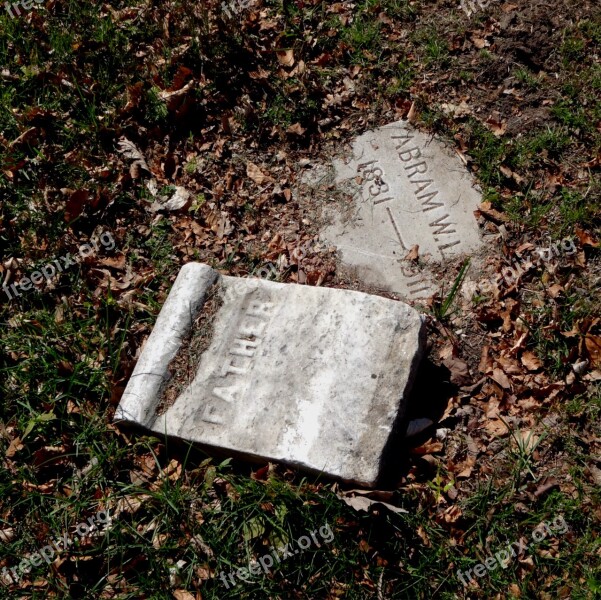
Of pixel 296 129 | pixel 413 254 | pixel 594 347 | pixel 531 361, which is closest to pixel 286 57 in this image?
pixel 296 129

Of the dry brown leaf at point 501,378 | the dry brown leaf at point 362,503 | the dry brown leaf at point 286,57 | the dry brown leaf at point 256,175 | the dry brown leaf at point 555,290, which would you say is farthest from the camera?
the dry brown leaf at point 286,57

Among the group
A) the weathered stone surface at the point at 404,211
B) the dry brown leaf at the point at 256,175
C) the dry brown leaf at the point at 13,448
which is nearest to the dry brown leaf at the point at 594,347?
the weathered stone surface at the point at 404,211

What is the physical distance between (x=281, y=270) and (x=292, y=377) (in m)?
1.04

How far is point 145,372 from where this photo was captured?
3.29m

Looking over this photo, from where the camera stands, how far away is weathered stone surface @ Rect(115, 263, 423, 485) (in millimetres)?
3020

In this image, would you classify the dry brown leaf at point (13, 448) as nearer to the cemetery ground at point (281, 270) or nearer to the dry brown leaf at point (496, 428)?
the cemetery ground at point (281, 270)

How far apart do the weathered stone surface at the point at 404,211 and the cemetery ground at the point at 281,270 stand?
135 mm

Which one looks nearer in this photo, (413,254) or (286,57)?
(413,254)

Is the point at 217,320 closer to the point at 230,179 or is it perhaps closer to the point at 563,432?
the point at 230,179

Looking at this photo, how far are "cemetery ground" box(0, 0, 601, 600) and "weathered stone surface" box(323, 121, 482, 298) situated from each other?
0.44ft

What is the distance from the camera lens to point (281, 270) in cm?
402

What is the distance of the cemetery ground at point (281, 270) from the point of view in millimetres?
3107

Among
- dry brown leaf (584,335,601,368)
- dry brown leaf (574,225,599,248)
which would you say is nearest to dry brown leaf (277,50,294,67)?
dry brown leaf (574,225,599,248)

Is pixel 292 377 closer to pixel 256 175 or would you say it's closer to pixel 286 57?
pixel 256 175
